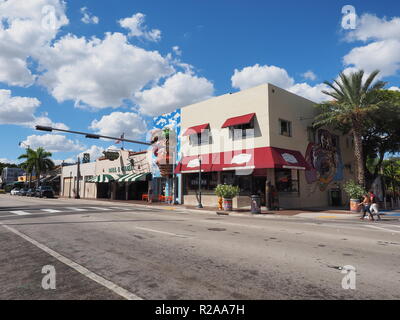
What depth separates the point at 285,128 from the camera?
79.1 ft

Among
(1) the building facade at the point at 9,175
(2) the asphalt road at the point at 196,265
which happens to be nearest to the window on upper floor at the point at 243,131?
(2) the asphalt road at the point at 196,265

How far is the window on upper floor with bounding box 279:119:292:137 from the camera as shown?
23547mm

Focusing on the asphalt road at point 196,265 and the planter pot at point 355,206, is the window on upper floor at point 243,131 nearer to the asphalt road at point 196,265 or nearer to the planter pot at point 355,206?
the planter pot at point 355,206

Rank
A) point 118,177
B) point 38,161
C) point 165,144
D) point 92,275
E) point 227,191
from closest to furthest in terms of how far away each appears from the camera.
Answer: point 92,275, point 227,191, point 165,144, point 118,177, point 38,161

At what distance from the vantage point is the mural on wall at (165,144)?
29891mm

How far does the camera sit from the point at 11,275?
5188 mm

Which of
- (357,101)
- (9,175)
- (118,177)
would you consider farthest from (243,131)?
(9,175)

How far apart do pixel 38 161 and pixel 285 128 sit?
56511 millimetres

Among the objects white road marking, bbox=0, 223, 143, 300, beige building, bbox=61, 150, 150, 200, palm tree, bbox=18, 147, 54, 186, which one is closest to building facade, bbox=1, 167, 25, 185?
palm tree, bbox=18, 147, 54, 186

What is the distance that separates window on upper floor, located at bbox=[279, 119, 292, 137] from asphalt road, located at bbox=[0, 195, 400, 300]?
14736 mm

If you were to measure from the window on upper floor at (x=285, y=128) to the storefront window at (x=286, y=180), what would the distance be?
3.09 metres

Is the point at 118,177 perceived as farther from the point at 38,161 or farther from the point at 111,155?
the point at 38,161

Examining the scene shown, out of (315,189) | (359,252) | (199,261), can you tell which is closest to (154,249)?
(199,261)

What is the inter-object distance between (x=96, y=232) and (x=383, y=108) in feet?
81.4
